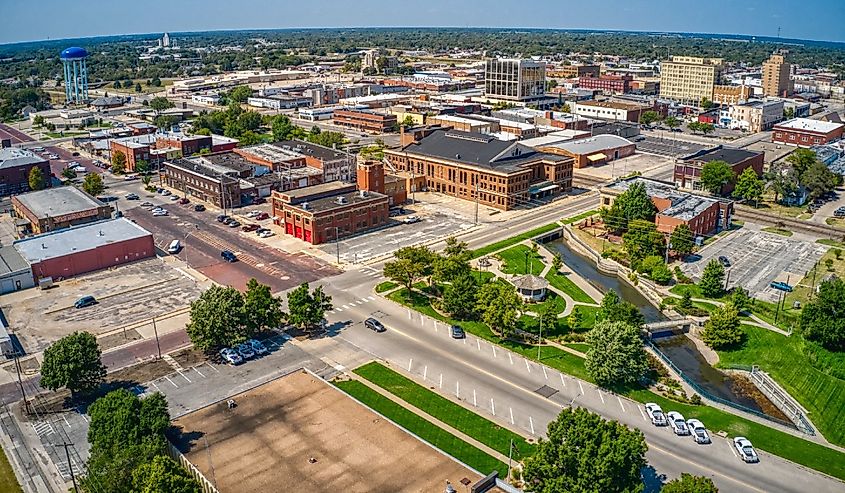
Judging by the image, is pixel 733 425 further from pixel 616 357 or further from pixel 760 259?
pixel 760 259

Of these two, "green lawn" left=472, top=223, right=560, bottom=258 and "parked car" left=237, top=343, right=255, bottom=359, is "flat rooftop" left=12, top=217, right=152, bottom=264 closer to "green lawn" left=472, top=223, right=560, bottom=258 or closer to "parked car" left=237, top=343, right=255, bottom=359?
"parked car" left=237, top=343, right=255, bottom=359

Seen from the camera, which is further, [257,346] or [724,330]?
[724,330]

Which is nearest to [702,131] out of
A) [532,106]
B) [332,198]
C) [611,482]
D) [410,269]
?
[532,106]

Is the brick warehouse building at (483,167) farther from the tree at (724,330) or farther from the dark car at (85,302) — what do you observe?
the dark car at (85,302)

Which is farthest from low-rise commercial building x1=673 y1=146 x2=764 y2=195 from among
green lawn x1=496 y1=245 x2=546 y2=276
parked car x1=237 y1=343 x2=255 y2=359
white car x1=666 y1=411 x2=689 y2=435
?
parked car x1=237 y1=343 x2=255 y2=359

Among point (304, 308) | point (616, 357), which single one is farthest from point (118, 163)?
point (616, 357)

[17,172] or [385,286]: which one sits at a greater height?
[17,172]

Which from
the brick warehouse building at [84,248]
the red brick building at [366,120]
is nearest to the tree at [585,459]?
the brick warehouse building at [84,248]
